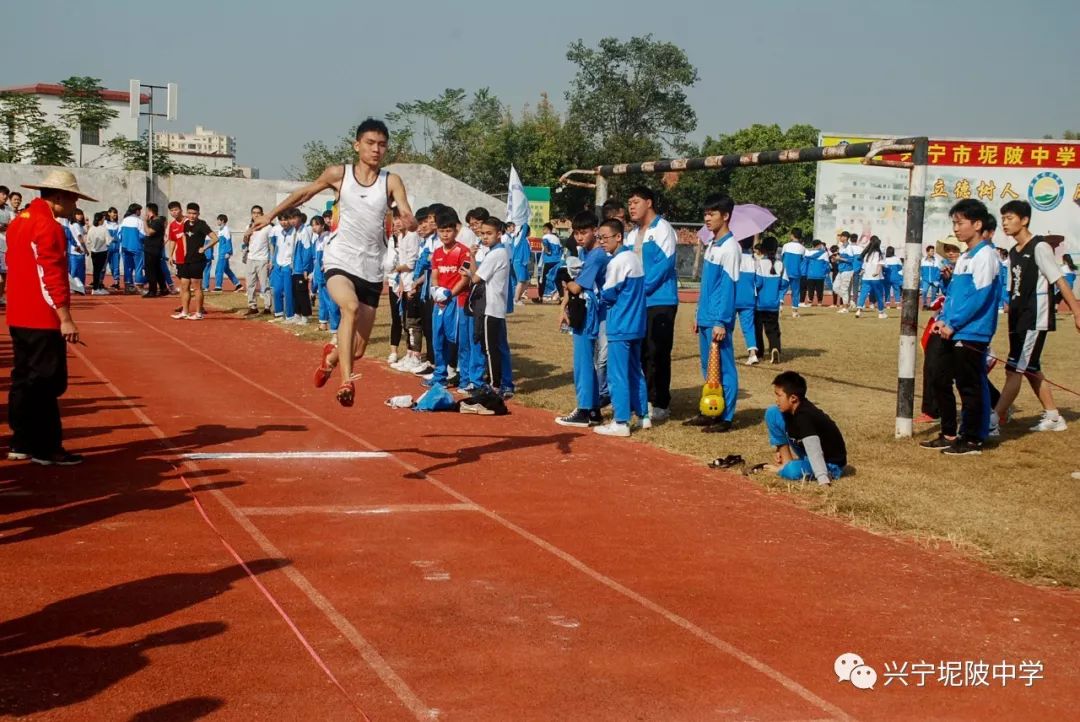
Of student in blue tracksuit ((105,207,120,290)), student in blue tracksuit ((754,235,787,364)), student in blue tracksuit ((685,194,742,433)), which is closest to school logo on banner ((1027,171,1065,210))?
student in blue tracksuit ((754,235,787,364))

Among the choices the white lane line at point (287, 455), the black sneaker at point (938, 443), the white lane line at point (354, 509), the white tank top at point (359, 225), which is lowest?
the white lane line at point (354, 509)

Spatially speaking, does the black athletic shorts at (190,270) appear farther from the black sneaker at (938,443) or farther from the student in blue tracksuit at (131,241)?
the black sneaker at (938,443)

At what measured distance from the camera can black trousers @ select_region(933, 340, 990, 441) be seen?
10477 millimetres

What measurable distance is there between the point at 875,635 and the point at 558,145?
5229cm

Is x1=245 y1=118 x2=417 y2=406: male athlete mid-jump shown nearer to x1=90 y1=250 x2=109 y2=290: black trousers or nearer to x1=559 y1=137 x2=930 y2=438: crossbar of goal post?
x1=559 y1=137 x2=930 y2=438: crossbar of goal post

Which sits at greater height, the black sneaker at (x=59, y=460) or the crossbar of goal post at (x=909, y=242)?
the crossbar of goal post at (x=909, y=242)

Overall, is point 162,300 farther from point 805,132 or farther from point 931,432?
point 805,132

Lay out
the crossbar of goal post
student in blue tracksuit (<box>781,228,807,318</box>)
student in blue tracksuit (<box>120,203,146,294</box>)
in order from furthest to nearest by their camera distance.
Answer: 1. student in blue tracksuit (<box>781,228,807,318</box>)
2. student in blue tracksuit (<box>120,203,146,294</box>)
3. the crossbar of goal post

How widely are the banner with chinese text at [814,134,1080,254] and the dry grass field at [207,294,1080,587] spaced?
854 inches

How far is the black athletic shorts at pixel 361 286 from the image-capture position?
891 cm

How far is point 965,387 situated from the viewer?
10.5 m

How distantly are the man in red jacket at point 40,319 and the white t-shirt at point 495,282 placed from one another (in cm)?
520

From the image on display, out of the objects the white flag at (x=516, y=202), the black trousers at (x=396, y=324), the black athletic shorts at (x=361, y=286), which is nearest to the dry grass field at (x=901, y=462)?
the black trousers at (x=396, y=324)

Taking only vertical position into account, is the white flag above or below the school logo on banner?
below
